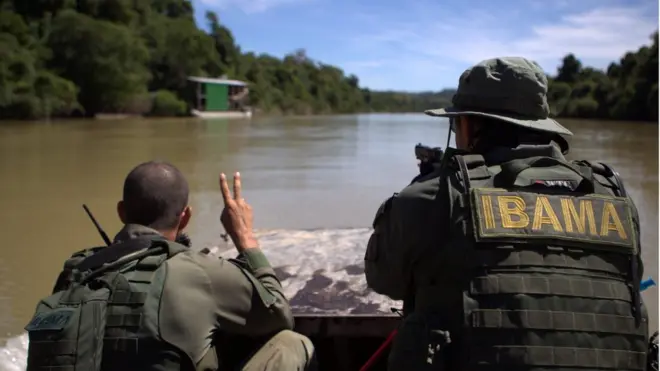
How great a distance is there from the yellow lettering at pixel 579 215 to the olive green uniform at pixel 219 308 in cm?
88

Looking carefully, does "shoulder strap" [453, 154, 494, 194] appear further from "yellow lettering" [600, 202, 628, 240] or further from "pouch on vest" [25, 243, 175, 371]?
"pouch on vest" [25, 243, 175, 371]

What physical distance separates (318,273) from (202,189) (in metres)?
6.69

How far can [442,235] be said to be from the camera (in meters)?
1.80

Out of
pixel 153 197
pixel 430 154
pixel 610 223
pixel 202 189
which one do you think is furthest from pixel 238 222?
pixel 202 189

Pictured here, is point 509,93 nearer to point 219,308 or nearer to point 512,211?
point 512,211

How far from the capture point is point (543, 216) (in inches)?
68.9

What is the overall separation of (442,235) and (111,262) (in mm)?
911

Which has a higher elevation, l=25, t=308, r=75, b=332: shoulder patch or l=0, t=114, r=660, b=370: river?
l=25, t=308, r=75, b=332: shoulder patch

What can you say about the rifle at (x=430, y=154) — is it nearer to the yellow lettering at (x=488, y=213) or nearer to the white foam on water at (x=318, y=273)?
the yellow lettering at (x=488, y=213)

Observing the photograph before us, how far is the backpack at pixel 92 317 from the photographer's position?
1.75 metres

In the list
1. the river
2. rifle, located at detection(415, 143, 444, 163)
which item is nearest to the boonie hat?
rifle, located at detection(415, 143, 444, 163)

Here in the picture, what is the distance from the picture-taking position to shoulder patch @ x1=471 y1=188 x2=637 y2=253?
5.67 feet

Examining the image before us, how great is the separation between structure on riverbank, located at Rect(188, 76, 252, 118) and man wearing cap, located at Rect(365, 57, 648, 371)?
45.1 m

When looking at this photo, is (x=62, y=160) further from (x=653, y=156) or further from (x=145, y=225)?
(x=653, y=156)
